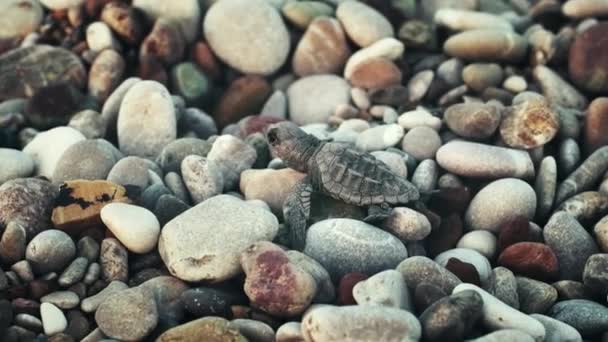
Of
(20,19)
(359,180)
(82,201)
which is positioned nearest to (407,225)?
(359,180)

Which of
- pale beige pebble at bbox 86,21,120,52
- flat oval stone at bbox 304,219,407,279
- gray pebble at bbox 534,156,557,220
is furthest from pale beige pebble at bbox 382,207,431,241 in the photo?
pale beige pebble at bbox 86,21,120,52

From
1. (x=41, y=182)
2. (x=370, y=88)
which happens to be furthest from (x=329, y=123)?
(x=41, y=182)

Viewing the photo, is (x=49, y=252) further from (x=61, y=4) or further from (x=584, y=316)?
(x=61, y=4)

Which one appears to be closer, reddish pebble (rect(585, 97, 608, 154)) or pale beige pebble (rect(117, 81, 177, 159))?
reddish pebble (rect(585, 97, 608, 154))

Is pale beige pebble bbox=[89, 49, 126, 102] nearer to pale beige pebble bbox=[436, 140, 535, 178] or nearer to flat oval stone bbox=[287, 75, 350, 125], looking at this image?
flat oval stone bbox=[287, 75, 350, 125]

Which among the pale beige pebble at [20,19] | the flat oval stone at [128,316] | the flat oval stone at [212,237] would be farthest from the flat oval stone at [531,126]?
the pale beige pebble at [20,19]

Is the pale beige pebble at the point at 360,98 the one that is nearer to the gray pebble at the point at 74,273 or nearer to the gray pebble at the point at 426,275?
the gray pebble at the point at 426,275
